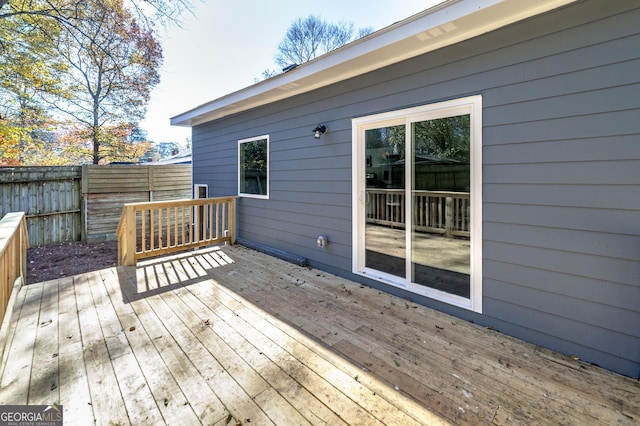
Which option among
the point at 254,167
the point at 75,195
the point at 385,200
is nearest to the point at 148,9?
the point at 254,167

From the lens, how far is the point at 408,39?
2656 mm

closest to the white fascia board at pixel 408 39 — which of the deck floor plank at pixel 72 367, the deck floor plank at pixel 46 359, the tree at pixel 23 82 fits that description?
the deck floor plank at pixel 72 367

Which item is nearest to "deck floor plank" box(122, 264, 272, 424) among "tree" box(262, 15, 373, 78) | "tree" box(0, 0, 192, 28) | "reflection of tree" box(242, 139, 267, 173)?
"reflection of tree" box(242, 139, 267, 173)

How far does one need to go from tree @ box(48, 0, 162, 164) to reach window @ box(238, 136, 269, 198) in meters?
7.43

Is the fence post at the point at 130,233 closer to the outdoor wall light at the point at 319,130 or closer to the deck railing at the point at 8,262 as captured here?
the deck railing at the point at 8,262

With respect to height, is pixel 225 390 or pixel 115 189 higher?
pixel 115 189

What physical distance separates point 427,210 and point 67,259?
747 centimetres

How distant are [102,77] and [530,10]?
13644 millimetres

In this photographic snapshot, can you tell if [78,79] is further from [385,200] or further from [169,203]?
[385,200]

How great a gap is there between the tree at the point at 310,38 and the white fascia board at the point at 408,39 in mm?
9843

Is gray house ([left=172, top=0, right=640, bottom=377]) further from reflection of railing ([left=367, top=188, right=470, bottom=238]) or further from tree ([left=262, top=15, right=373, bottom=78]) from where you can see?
tree ([left=262, top=15, right=373, bottom=78])

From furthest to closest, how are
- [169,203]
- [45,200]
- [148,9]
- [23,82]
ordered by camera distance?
[23,82] → [45,200] → [148,9] → [169,203]

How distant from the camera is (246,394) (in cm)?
171

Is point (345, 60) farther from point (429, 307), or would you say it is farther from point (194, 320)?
point (194, 320)
